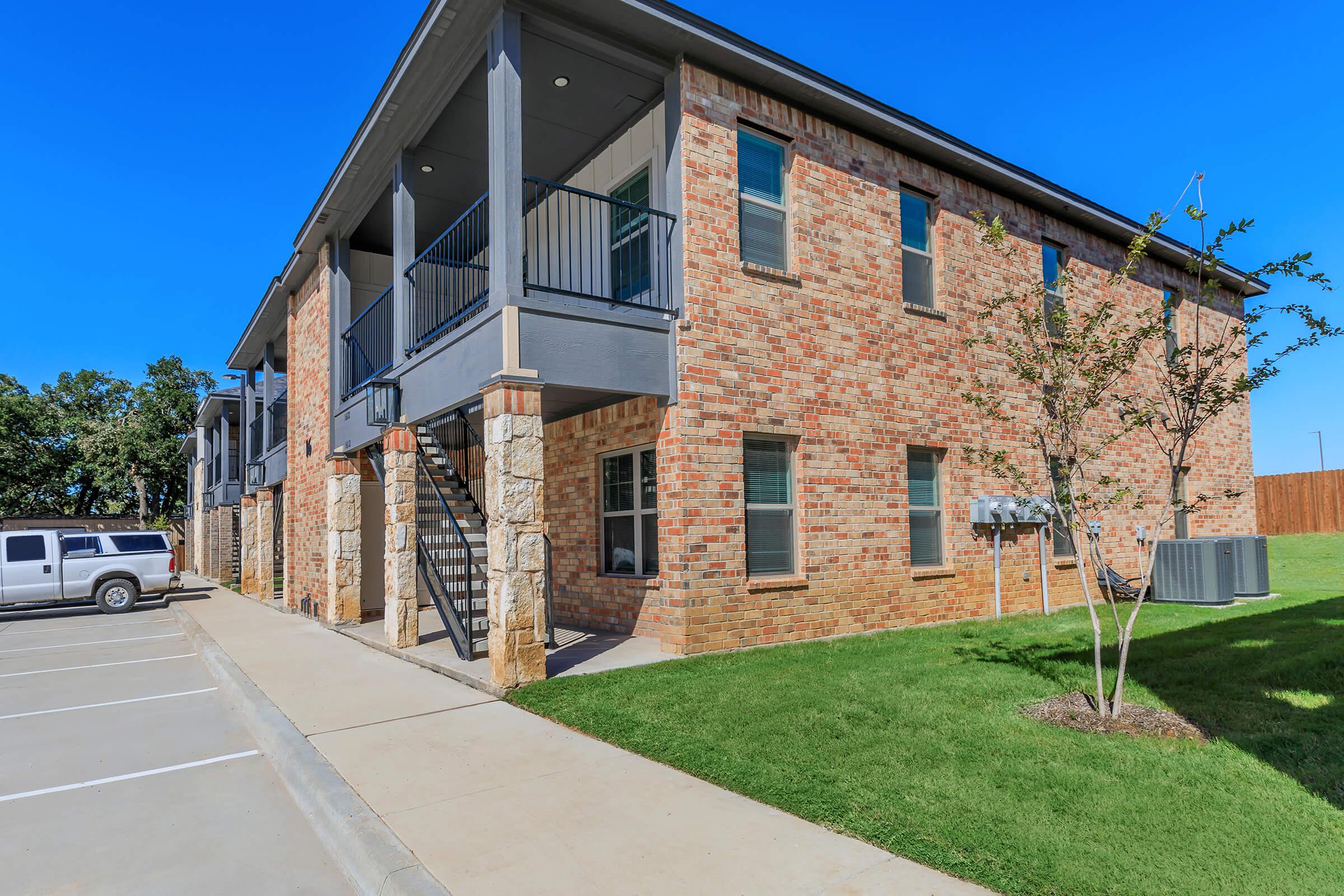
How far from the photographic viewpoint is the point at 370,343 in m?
12.2

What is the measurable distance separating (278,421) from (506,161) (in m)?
14.7

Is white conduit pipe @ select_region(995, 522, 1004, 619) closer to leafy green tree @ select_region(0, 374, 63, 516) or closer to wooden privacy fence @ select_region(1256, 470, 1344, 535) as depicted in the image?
wooden privacy fence @ select_region(1256, 470, 1344, 535)

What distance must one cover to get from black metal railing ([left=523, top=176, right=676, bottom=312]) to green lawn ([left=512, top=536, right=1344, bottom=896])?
3.93 meters

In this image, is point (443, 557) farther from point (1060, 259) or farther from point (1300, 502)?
point (1300, 502)

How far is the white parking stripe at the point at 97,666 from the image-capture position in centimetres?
1018

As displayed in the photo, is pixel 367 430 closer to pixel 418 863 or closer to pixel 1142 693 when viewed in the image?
pixel 418 863

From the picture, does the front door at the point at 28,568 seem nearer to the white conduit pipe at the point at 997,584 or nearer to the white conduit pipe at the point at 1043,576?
the white conduit pipe at the point at 997,584

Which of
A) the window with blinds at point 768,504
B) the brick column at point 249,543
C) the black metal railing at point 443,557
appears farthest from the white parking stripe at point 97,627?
the window with blinds at point 768,504

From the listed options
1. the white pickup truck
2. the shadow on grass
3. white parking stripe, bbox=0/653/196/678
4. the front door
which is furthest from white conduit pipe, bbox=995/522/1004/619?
the front door

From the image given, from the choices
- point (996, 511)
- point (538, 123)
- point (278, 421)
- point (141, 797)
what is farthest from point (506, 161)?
point (278, 421)

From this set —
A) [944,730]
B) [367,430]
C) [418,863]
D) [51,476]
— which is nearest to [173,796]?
[418,863]

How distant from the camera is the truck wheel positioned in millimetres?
17797

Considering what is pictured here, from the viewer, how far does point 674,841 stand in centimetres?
389

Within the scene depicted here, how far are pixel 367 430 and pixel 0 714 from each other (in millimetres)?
5050
